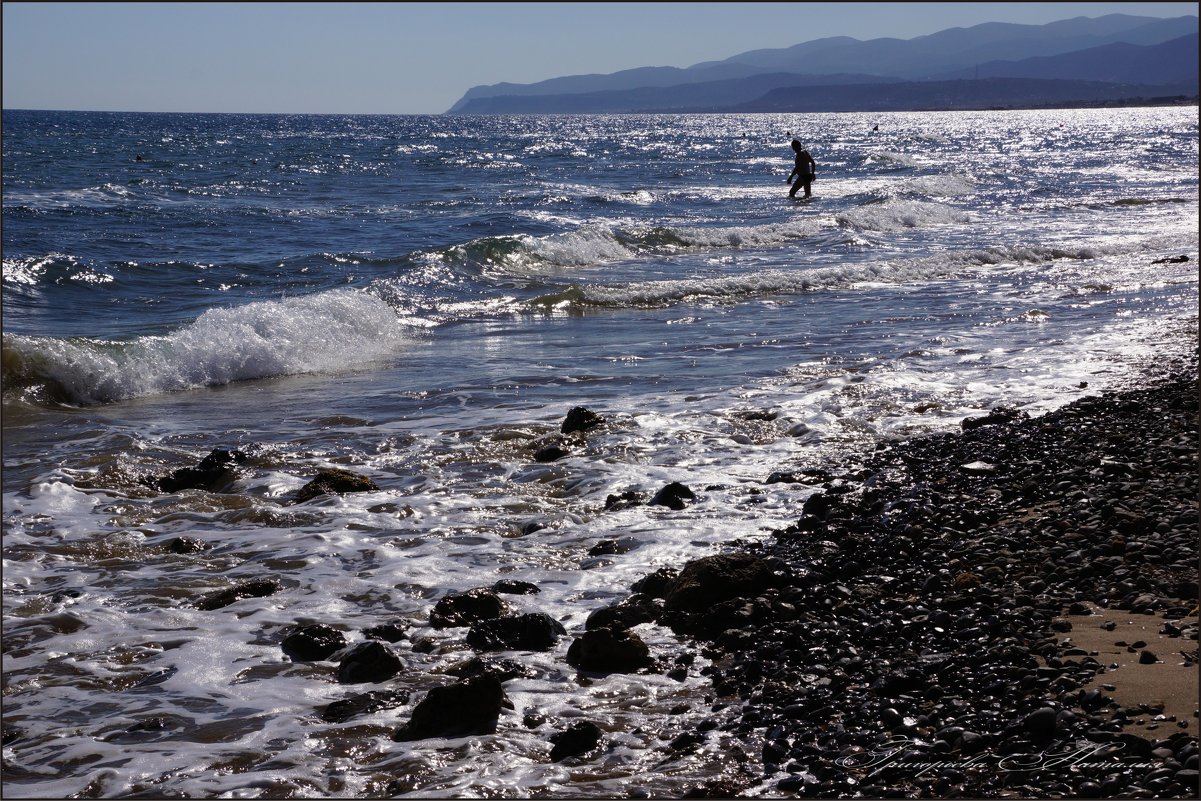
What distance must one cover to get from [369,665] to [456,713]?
63 centimetres

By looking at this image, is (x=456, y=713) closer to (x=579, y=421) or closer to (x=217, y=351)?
(x=579, y=421)

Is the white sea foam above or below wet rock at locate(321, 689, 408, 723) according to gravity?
above

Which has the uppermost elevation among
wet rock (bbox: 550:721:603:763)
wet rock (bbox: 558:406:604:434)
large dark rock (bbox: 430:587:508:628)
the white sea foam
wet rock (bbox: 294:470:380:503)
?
the white sea foam

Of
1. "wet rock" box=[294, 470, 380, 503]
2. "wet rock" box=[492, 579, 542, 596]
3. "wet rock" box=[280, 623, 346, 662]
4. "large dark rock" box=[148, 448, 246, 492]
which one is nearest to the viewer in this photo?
"wet rock" box=[280, 623, 346, 662]

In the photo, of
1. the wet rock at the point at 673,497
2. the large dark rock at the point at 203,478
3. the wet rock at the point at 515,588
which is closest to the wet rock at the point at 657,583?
the wet rock at the point at 515,588

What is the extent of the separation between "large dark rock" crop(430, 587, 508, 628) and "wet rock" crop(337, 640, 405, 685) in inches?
18.6

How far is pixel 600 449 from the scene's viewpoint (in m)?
8.02

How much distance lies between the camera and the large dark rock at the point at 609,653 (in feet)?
15.2

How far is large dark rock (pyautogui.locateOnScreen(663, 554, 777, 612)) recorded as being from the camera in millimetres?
5152

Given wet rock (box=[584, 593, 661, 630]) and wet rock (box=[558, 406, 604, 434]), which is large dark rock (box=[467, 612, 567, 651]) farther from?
wet rock (box=[558, 406, 604, 434])

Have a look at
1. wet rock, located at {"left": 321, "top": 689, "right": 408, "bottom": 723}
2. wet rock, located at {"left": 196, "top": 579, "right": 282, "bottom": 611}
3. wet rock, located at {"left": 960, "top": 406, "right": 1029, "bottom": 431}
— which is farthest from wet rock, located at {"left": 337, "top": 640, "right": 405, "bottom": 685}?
wet rock, located at {"left": 960, "top": 406, "right": 1029, "bottom": 431}

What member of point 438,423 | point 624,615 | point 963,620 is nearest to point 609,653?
point 624,615

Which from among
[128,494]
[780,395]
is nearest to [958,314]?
[780,395]

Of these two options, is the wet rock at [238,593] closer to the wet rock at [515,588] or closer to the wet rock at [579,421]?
the wet rock at [515,588]
